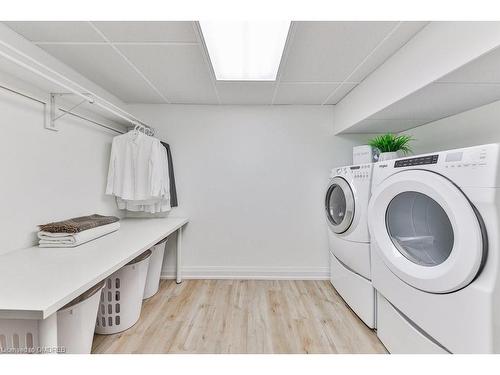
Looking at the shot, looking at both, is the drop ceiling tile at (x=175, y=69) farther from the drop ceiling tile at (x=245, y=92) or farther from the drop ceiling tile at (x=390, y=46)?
the drop ceiling tile at (x=390, y=46)

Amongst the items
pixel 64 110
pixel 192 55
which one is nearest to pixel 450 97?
pixel 192 55

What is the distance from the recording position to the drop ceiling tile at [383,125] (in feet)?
6.68

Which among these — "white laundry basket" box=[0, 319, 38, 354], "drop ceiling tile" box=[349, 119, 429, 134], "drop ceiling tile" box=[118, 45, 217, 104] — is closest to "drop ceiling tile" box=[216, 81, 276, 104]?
"drop ceiling tile" box=[118, 45, 217, 104]

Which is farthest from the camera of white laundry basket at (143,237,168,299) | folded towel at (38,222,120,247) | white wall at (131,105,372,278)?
white wall at (131,105,372,278)

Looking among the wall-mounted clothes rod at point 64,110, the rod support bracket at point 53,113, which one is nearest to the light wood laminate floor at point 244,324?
the rod support bracket at point 53,113

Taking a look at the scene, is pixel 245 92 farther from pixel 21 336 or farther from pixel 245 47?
pixel 21 336

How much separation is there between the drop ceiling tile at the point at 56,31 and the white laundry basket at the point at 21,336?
150 cm

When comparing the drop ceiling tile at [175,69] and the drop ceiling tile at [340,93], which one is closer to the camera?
the drop ceiling tile at [175,69]

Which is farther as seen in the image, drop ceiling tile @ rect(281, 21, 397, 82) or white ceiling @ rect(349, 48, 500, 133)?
drop ceiling tile @ rect(281, 21, 397, 82)

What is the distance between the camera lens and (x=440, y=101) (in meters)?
1.51

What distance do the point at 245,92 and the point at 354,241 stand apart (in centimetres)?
166

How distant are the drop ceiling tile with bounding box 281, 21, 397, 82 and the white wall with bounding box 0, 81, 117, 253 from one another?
5.64 feet

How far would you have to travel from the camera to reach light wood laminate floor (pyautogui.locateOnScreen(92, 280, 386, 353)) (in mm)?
1498

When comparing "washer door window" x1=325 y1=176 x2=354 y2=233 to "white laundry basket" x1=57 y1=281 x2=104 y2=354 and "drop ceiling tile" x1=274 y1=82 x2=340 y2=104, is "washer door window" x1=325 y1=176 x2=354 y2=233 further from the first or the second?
"white laundry basket" x1=57 y1=281 x2=104 y2=354
